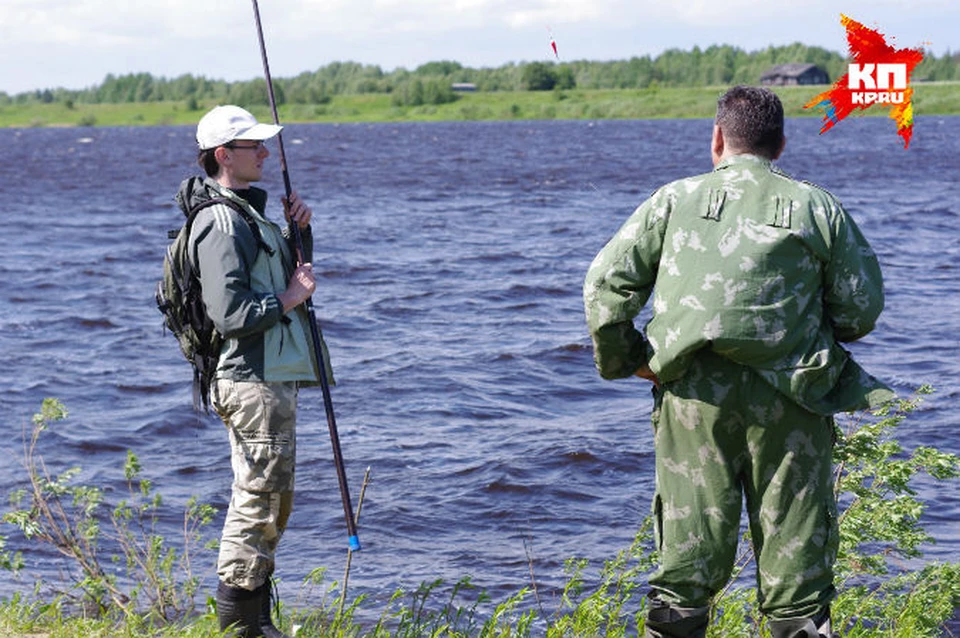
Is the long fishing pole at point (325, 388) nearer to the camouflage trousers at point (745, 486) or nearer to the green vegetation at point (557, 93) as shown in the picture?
the camouflage trousers at point (745, 486)

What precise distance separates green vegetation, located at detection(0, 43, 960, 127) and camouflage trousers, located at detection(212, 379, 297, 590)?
2680 inches

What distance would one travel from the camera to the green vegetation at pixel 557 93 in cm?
11331

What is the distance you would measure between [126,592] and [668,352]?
4.57 m

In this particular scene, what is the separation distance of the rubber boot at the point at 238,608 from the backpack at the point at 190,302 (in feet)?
2.71

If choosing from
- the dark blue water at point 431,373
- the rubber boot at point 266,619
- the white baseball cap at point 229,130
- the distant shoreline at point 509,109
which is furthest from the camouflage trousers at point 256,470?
the distant shoreline at point 509,109

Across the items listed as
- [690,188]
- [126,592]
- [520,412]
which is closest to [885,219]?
[520,412]

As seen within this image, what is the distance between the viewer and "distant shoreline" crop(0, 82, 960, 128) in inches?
4528

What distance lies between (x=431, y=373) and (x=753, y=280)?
1140cm

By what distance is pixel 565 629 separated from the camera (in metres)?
6.14

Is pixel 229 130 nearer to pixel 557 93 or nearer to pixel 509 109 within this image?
pixel 557 93

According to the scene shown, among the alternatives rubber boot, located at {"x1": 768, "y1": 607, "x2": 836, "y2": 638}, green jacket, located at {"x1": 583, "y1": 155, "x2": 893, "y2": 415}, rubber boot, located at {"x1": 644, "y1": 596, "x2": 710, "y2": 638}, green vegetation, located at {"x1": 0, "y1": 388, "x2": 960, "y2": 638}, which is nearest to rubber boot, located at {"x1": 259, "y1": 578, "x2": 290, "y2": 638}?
green vegetation, located at {"x1": 0, "y1": 388, "x2": 960, "y2": 638}

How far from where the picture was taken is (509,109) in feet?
467

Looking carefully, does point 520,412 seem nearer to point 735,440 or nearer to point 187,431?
point 187,431

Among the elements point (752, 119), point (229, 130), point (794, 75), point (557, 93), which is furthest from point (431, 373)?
point (557, 93)
